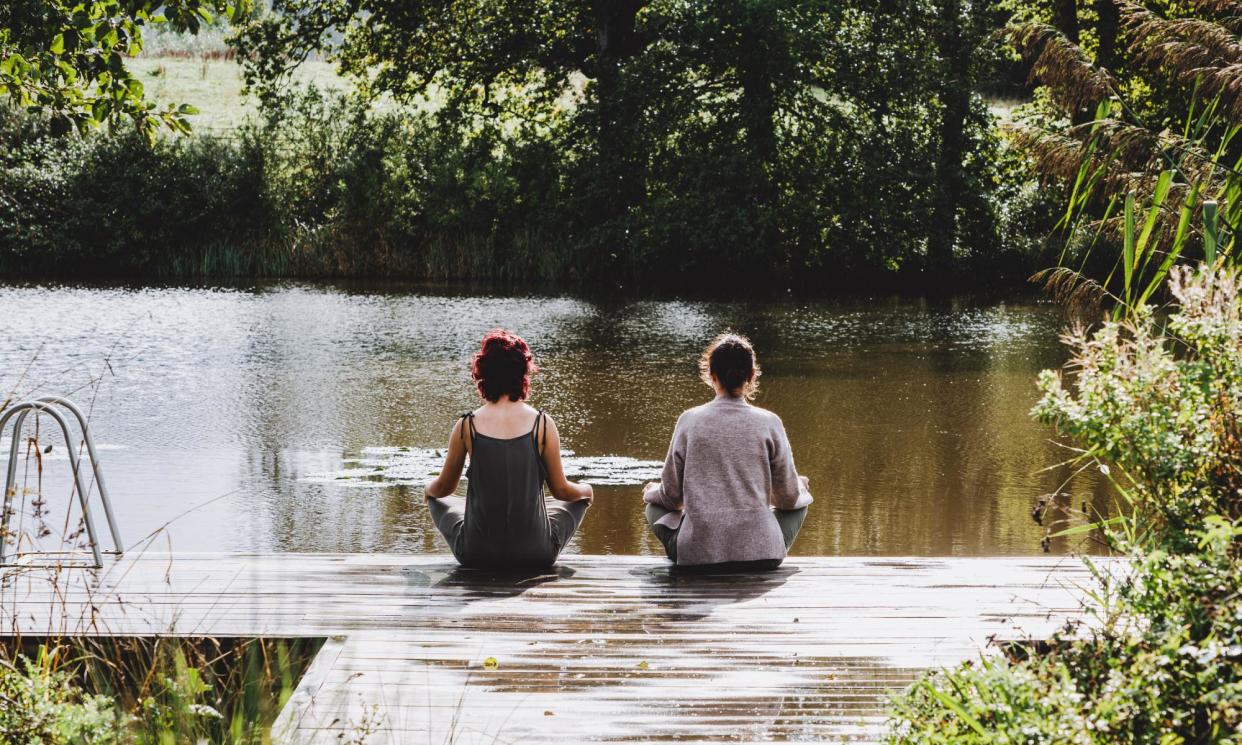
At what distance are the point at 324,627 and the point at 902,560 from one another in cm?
257

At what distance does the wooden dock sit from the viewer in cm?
338

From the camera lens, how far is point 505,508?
5.04 m

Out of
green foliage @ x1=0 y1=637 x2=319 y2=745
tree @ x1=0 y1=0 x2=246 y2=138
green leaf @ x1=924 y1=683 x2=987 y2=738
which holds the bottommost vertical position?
green foliage @ x1=0 y1=637 x2=319 y2=745

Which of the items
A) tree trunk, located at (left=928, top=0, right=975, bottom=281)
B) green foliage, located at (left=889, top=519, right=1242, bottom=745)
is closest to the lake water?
green foliage, located at (left=889, top=519, right=1242, bottom=745)

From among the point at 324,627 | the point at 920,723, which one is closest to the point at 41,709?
the point at 324,627

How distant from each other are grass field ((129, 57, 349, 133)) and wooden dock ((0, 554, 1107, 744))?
25.8 meters

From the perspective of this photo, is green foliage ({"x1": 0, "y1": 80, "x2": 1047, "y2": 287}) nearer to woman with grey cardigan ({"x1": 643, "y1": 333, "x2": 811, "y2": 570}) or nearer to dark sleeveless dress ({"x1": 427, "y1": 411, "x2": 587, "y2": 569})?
woman with grey cardigan ({"x1": 643, "y1": 333, "x2": 811, "y2": 570})

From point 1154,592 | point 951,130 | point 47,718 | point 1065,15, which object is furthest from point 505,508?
point 1065,15

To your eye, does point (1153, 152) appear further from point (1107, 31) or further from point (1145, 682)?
point (1107, 31)

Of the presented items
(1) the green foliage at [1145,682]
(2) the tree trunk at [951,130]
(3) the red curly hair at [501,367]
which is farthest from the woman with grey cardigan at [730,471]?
(2) the tree trunk at [951,130]

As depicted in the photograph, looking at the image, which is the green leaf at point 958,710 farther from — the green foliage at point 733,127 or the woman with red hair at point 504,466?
the green foliage at point 733,127

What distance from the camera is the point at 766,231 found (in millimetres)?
22281

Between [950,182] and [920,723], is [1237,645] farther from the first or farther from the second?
[950,182]

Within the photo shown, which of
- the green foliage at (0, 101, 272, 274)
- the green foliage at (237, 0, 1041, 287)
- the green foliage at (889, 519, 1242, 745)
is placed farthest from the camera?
the green foliage at (0, 101, 272, 274)
